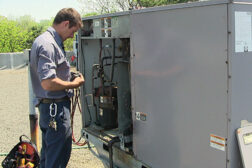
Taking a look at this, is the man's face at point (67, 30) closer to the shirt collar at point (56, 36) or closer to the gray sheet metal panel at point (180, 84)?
the shirt collar at point (56, 36)

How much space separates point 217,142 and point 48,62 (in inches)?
72.4

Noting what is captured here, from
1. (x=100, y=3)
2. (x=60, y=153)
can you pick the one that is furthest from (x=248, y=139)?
(x=100, y=3)

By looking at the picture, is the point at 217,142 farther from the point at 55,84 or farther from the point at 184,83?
the point at 55,84

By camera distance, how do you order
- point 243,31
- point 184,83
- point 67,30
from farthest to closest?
1. point 67,30
2. point 184,83
3. point 243,31

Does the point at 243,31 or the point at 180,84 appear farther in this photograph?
the point at 180,84

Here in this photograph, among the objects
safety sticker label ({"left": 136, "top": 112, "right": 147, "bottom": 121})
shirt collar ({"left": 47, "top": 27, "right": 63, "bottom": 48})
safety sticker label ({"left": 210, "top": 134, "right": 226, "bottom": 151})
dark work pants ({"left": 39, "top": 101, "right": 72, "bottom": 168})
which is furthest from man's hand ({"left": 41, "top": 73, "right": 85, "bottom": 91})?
safety sticker label ({"left": 210, "top": 134, "right": 226, "bottom": 151})

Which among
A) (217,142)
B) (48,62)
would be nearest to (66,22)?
(48,62)

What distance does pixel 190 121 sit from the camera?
8.63 ft

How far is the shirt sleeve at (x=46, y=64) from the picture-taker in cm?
323

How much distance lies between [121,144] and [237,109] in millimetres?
1683

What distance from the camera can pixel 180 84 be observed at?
2.68m

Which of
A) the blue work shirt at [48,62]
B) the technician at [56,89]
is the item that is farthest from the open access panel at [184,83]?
the blue work shirt at [48,62]

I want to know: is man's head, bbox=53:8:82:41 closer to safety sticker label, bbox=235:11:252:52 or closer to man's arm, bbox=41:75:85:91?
man's arm, bbox=41:75:85:91

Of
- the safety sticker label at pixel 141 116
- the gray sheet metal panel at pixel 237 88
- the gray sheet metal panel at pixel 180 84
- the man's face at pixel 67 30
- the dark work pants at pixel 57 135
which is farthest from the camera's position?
the man's face at pixel 67 30
